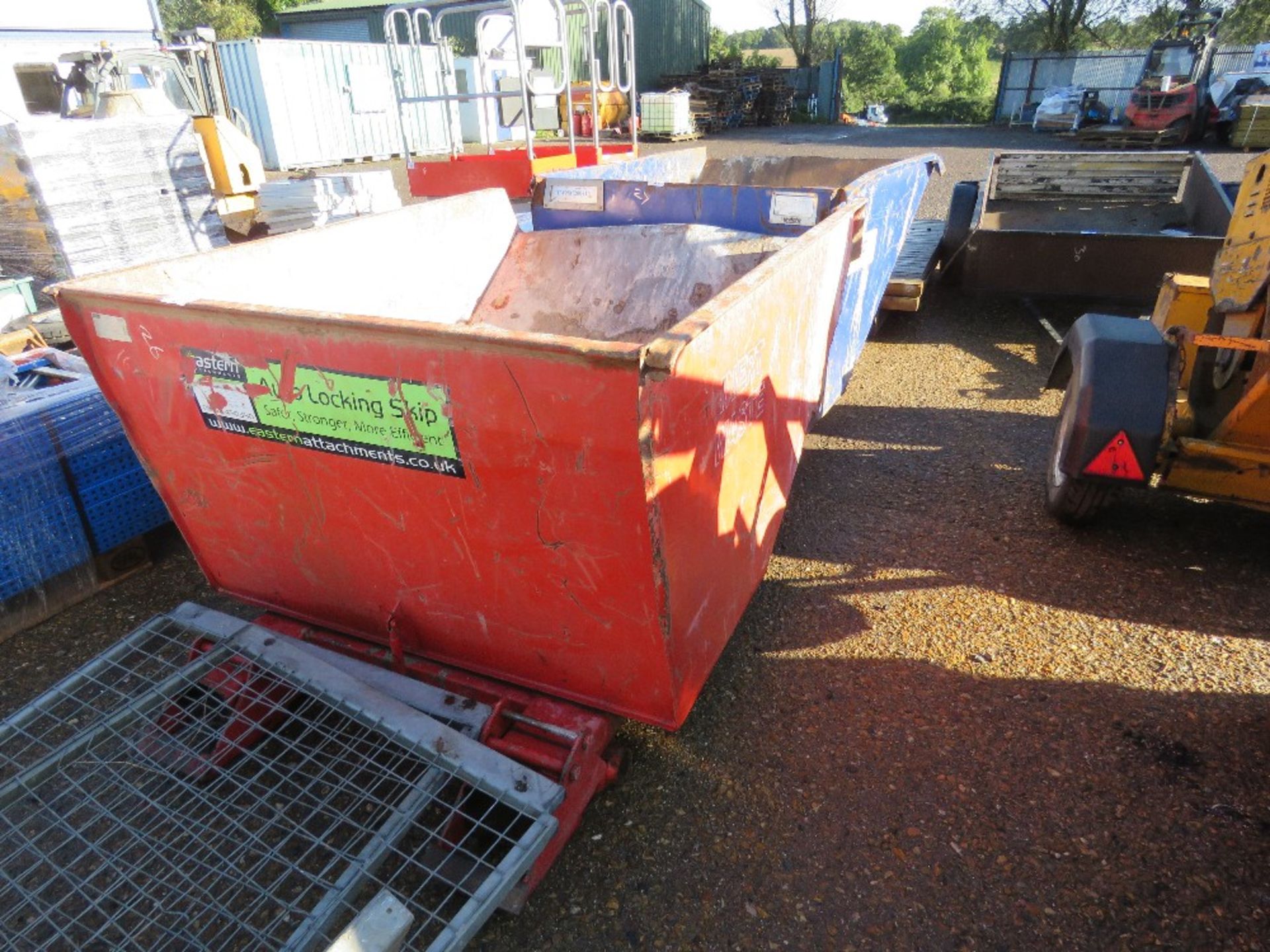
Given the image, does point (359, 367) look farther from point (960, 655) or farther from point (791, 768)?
point (960, 655)

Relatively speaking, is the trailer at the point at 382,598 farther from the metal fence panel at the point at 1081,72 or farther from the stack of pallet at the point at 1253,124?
the metal fence panel at the point at 1081,72

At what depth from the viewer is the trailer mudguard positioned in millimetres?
3102

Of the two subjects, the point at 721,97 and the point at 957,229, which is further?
the point at 721,97

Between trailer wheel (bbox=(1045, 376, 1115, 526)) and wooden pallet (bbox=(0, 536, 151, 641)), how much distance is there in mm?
4237

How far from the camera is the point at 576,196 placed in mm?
4594

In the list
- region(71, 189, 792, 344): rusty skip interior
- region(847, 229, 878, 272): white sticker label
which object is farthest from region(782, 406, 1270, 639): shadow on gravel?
region(71, 189, 792, 344): rusty skip interior

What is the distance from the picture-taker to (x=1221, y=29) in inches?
1244

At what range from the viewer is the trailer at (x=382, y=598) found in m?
1.88

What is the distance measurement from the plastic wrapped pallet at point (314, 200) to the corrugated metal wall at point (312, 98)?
862 centimetres

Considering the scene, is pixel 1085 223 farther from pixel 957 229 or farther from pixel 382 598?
pixel 382 598

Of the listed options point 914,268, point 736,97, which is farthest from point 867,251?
point 736,97

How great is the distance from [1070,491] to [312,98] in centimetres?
1783

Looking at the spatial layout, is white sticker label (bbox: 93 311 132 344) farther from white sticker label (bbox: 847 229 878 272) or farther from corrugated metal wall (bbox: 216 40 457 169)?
corrugated metal wall (bbox: 216 40 457 169)

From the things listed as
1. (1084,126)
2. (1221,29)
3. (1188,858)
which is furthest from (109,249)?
(1221,29)
